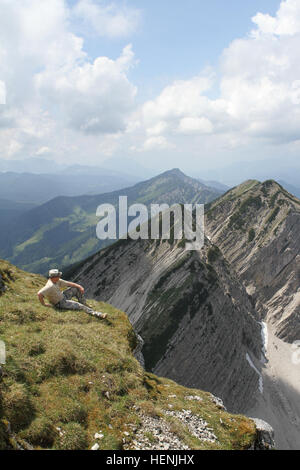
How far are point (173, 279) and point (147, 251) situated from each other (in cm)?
2245

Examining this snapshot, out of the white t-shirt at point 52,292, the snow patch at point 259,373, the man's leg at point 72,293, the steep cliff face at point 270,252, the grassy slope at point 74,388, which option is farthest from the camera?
the steep cliff face at point 270,252

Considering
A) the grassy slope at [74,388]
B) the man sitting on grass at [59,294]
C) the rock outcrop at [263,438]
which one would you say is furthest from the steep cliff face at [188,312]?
the grassy slope at [74,388]

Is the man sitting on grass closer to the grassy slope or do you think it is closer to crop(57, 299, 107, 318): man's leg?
crop(57, 299, 107, 318): man's leg

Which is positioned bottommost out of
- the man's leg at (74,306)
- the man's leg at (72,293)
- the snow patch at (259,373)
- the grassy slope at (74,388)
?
the snow patch at (259,373)

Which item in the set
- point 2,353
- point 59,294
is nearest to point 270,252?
point 59,294

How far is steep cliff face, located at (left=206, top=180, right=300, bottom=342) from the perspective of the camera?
11875 centimetres

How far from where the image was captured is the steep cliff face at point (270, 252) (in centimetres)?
11875

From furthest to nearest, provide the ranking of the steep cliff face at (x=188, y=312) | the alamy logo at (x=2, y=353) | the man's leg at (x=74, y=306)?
1. the steep cliff face at (x=188, y=312)
2. the man's leg at (x=74, y=306)
3. the alamy logo at (x=2, y=353)

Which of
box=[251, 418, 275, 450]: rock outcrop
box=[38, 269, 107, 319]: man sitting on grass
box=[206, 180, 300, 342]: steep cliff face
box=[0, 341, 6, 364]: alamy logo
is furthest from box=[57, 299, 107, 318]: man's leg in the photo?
box=[206, 180, 300, 342]: steep cliff face

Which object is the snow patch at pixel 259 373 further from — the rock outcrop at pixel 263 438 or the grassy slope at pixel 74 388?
the rock outcrop at pixel 263 438

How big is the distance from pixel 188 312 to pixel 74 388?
2464 inches

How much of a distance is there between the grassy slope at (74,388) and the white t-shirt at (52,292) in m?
0.93

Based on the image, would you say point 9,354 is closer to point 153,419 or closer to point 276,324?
point 153,419
